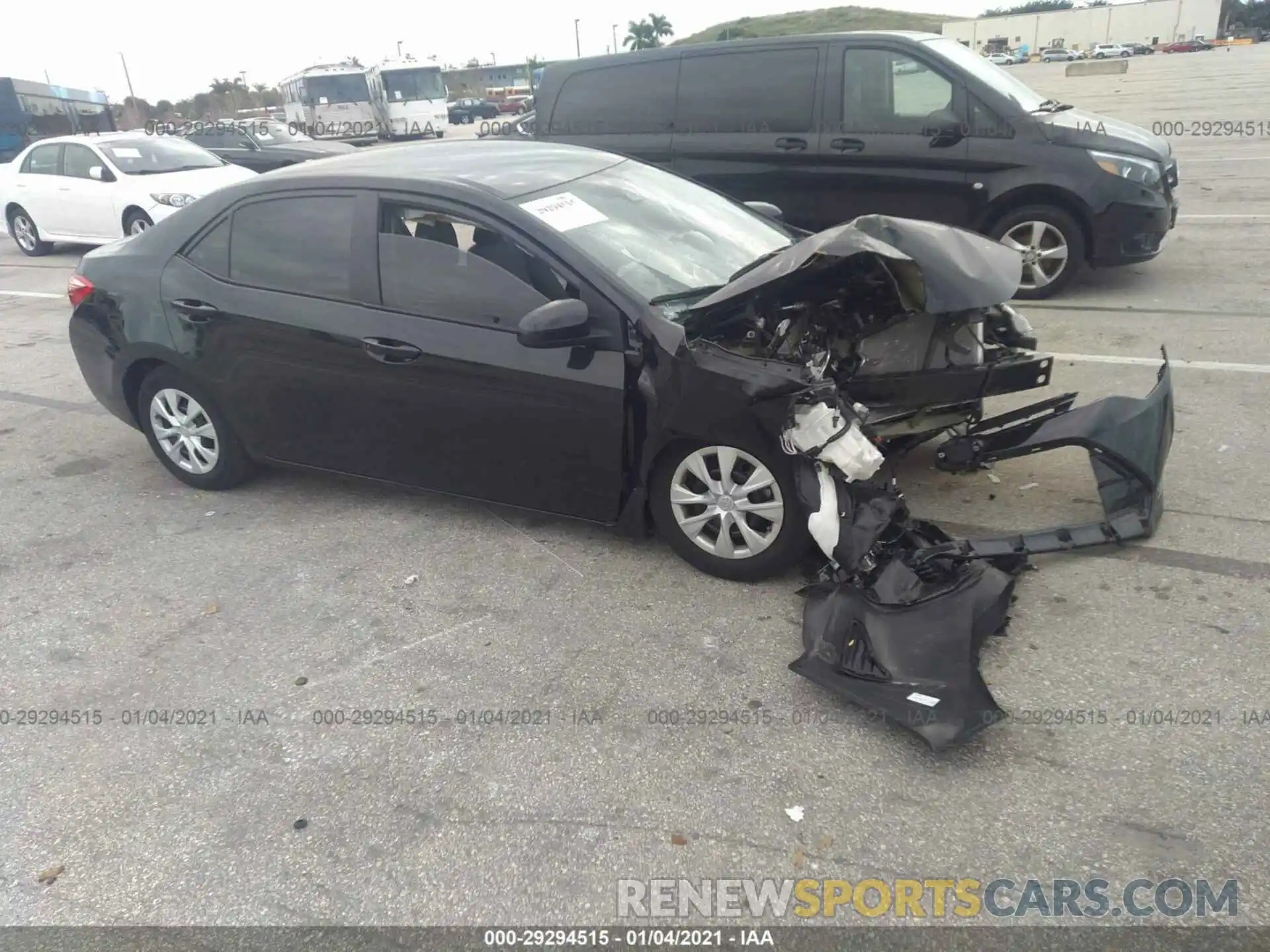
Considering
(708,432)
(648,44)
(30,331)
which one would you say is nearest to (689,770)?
(708,432)

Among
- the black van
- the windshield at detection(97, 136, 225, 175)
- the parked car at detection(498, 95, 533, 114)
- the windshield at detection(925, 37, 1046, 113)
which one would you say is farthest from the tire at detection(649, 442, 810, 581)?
the parked car at detection(498, 95, 533, 114)

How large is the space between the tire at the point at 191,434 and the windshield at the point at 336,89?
3086 cm

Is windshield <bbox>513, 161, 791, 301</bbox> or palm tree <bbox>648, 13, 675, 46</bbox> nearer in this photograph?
windshield <bbox>513, 161, 791, 301</bbox>

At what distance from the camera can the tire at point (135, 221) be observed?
1167cm

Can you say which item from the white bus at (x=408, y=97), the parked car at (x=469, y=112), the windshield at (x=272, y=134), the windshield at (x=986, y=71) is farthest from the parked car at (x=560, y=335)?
the parked car at (x=469, y=112)

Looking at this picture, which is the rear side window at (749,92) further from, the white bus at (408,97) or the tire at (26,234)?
the white bus at (408,97)

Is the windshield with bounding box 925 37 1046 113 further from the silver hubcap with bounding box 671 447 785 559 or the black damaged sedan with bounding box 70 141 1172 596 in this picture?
the silver hubcap with bounding box 671 447 785 559

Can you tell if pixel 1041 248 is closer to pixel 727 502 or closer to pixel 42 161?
pixel 727 502

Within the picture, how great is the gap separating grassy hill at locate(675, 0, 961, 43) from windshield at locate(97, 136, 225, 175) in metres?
93.5

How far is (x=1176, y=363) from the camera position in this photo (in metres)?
5.72

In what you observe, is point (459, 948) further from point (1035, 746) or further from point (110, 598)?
point (110, 598)

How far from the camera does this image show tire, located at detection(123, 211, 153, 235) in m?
11.7

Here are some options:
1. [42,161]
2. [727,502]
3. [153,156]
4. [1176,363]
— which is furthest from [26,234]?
[1176,363]

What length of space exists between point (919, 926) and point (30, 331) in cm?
932
